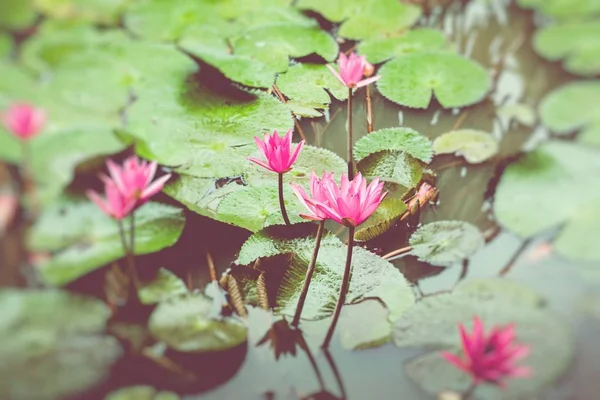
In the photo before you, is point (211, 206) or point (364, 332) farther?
point (211, 206)

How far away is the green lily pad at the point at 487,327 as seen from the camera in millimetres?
598

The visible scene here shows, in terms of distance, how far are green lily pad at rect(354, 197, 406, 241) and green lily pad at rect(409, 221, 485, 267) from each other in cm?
4

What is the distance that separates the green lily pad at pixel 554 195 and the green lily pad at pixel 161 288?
0.51 metres

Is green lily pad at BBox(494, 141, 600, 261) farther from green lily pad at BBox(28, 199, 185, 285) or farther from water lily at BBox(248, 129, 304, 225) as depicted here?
green lily pad at BBox(28, 199, 185, 285)

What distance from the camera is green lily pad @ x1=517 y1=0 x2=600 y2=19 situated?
124 cm

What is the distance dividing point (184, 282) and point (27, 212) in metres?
0.27

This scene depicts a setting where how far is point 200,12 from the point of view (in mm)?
1228

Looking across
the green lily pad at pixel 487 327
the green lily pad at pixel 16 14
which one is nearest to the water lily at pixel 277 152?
the green lily pad at pixel 487 327

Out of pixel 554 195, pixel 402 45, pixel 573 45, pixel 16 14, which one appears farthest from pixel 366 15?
pixel 16 14

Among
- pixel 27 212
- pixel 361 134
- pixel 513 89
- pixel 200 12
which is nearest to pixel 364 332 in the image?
pixel 361 134

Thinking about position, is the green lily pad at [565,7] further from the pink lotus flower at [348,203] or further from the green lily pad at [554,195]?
the pink lotus flower at [348,203]

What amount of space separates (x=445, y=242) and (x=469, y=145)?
26cm

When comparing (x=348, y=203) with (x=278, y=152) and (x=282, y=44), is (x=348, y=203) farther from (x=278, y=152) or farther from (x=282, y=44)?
(x=282, y=44)

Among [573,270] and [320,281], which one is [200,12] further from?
[573,270]
